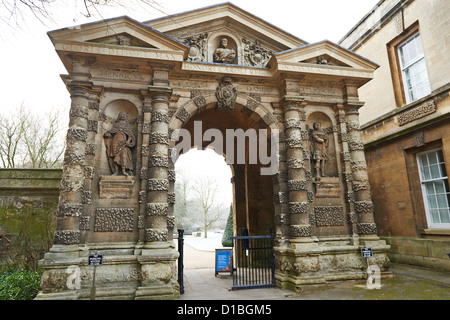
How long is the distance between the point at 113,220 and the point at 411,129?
34.6 ft

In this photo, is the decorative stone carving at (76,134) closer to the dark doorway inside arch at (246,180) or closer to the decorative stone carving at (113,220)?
the decorative stone carving at (113,220)

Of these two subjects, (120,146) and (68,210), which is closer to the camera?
(68,210)

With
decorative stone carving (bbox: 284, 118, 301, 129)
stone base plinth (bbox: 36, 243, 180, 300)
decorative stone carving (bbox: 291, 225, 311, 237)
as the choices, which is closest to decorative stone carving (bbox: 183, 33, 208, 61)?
decorative stone carving (bbox: 284, 118, 301, 129)

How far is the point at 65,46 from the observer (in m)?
7.30

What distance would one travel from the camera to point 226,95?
336 inches

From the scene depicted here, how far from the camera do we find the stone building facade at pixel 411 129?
9.47 m

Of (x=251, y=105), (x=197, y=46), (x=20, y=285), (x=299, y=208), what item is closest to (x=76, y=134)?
(x=20, y=285)

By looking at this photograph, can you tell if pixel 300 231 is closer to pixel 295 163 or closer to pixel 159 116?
pixel 295 163

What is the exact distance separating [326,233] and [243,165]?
5217mm

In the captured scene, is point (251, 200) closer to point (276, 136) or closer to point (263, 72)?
point (276, 136)

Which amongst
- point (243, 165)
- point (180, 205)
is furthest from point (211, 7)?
point (180, 205)

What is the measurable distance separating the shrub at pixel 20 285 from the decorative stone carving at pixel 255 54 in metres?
8.53

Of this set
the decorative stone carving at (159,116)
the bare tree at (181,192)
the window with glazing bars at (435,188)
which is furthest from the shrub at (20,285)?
the bare tree at (181,192)

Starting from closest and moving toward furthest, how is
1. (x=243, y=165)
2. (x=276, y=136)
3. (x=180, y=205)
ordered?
(x=276, y=136) → (x=243, y=165) → (x=180, y=205)
